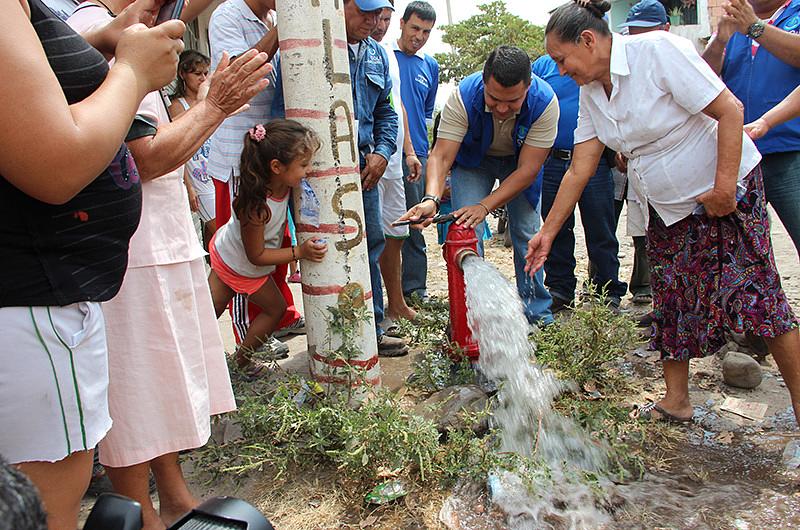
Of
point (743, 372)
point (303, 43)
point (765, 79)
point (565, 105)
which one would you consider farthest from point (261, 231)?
point (765, 79)

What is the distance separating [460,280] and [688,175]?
1285 mm

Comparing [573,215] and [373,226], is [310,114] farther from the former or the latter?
[573,215]

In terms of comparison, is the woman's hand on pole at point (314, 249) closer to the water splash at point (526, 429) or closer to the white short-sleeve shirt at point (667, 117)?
the water splash at point (526, 429)

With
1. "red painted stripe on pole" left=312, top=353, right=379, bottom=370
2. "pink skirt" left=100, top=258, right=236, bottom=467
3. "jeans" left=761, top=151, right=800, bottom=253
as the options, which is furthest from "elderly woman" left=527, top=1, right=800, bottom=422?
"pink skirt" left=100, top=258, right=236, bottom=467

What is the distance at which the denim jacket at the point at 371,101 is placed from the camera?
137 inches

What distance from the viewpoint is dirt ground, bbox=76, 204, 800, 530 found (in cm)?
231

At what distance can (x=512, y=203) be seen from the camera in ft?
14.0

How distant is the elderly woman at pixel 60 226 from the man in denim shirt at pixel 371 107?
1915mm

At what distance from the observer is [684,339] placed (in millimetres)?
2854

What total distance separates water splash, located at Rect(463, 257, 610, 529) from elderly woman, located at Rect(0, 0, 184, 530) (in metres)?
1.57

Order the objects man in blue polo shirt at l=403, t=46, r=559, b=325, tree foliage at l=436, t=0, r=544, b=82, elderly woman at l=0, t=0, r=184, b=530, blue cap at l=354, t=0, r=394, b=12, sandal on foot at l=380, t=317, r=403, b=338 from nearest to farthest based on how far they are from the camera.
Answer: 1. elderly woman at l=0, t=0, r=184, b=530
2. blue cap at l=354, t=0, r=394, b=12
3. man in blue polo shirt at l=403, t=46, r=559, b=325
4. sandal on foot at l=380, t=317, r=403, b=338
5. tree foliage at l=436, t=0, r=544, b=82

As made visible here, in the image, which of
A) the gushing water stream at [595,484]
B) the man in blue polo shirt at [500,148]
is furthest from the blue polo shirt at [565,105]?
the gushing water stream at [595,484]

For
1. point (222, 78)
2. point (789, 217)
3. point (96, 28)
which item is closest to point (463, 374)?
point (789, 217)

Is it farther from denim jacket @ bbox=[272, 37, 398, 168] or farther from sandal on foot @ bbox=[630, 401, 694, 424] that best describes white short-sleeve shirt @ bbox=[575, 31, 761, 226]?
denim jacket @ bbox=[272, 37, 398, 168]
